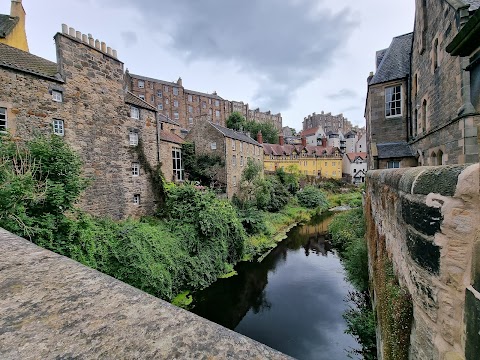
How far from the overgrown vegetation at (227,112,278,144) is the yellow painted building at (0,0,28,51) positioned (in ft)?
129

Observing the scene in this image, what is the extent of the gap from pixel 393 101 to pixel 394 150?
9.92 ft

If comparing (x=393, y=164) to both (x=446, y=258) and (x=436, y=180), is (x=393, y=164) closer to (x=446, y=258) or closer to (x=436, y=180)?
(x=436, y=180)

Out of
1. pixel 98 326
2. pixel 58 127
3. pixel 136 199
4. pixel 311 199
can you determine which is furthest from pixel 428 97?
pixel 311 199

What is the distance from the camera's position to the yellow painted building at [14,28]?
42.7ft

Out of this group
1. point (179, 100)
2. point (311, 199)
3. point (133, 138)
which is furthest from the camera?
point (179, 100)

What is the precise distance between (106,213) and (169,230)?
3657mm

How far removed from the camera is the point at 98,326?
106 centimetres

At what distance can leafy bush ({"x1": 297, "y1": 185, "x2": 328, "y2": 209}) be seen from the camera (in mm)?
34312

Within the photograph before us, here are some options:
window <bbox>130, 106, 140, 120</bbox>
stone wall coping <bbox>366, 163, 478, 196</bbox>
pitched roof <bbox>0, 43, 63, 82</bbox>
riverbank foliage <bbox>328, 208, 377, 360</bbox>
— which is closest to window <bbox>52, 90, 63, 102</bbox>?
pitched roof <bbox>0, 43, 63, 82</bbox>

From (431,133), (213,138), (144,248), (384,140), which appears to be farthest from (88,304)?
(213,138)

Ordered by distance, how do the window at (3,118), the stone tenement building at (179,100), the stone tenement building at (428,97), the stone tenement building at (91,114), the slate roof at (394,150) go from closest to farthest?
the stone tenement building at (428,97), the window at (3,118), the stone tenement building at (91,114), the slate roof at (394,150), the stone tenement building at (179,100)

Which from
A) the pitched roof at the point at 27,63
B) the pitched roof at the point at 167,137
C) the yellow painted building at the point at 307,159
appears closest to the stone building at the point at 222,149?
the pitched roof at the point at 167,137

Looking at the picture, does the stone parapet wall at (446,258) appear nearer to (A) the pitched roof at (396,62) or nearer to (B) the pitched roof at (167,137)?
(A) the pitched roof at (396,62)

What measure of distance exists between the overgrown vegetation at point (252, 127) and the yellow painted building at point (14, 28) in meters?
39.2
